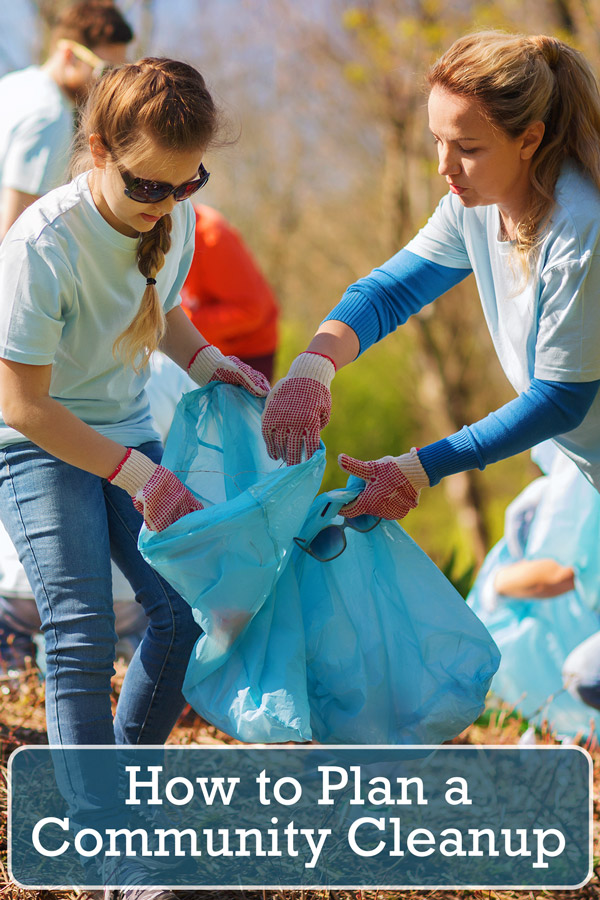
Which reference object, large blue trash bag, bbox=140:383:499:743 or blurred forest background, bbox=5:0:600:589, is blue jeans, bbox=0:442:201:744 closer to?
large blue trash bag, bbox=140:383:499:743

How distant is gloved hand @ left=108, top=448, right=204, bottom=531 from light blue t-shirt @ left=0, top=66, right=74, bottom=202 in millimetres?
1495

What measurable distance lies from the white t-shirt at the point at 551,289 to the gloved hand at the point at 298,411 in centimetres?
44

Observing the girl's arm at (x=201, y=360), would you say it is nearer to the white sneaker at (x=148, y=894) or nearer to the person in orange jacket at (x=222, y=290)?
the white sneaker at (x=148, y=894)

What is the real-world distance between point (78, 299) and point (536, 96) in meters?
1.00

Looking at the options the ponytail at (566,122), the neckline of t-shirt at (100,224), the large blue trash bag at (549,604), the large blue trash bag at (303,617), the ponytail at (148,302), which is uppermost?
the ponytail at (566,122)

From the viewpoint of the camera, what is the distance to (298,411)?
6.09 feet

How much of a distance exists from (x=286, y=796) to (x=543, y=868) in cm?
63

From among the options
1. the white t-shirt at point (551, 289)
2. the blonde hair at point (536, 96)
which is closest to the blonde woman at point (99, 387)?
the blonde hair at point (536, 96)

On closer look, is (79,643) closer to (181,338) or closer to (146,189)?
(181,338)

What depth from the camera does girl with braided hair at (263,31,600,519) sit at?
69.0 inches

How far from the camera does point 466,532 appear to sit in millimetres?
A: 6828

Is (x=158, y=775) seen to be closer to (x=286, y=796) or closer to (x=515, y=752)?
(x=286, y=796)

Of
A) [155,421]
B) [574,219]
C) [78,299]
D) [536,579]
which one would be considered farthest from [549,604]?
[78,299]

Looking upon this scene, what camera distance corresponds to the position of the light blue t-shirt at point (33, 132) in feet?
9.29
